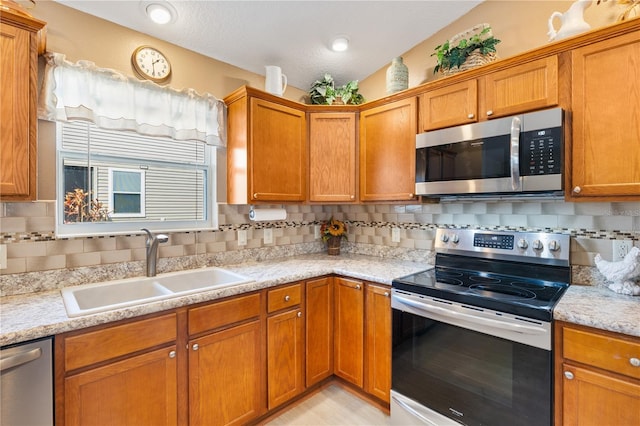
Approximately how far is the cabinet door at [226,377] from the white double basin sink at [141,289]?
300 mm

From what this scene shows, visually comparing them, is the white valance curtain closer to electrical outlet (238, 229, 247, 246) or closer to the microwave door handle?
electrical outlet (238, 229, 247, 246)

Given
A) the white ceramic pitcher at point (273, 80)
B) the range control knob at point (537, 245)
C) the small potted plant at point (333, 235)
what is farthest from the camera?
the small potted plant at point (333, 235)

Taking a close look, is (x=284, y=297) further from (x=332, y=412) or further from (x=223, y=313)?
(x=332, y=412)

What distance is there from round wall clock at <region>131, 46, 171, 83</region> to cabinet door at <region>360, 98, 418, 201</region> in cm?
146

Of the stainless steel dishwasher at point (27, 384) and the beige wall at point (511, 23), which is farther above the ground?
the beige wall at point (511, 23)

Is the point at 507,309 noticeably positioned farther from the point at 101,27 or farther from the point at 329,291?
the point at 101,27

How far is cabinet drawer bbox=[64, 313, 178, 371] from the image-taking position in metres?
1.25

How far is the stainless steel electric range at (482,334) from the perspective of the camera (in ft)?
4.58

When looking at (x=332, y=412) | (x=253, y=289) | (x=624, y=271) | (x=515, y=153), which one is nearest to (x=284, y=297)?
(x=253, y=289)

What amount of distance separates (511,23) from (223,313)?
2576mm

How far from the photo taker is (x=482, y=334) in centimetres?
154

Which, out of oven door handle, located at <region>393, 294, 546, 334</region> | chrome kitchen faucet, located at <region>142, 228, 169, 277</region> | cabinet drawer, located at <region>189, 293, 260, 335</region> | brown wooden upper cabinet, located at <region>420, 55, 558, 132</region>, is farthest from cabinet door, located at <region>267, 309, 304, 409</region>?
brown wooden upper cabinet, located at <region>420, 55, 558, 132</region>

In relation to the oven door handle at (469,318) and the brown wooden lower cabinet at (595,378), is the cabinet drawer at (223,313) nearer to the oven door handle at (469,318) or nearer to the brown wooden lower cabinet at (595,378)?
the oven door handle at (469,318)

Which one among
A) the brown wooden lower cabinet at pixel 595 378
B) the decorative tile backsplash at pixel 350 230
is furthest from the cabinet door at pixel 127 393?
the brown wooden lower cabinet at pixel 595 378
